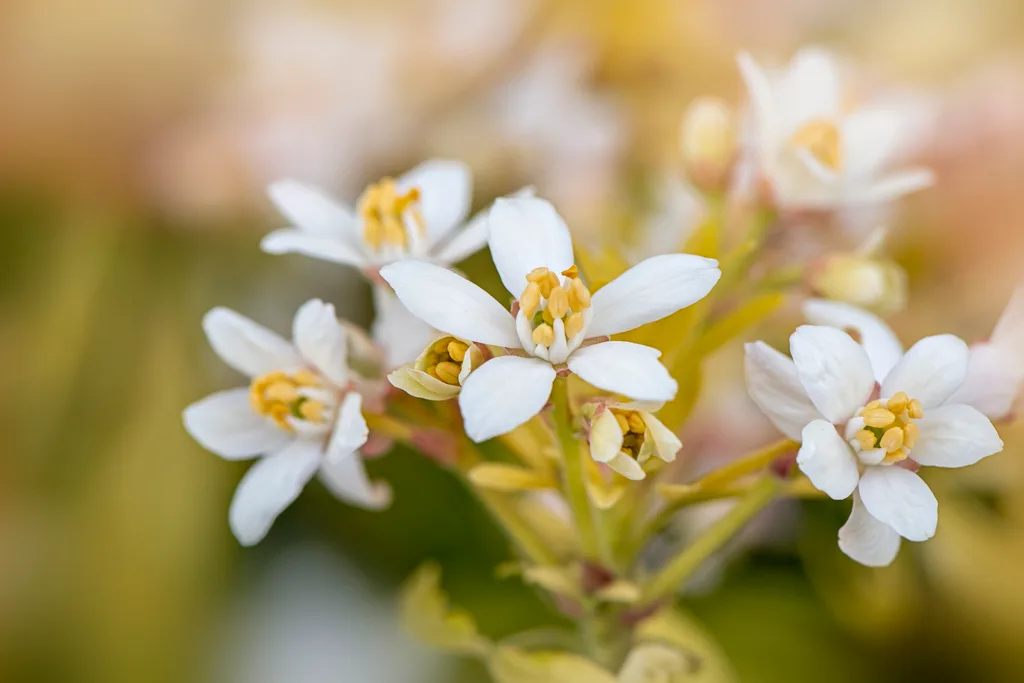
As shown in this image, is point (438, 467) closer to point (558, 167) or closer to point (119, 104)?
point (558, 167)

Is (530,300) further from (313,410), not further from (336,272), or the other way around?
(336,272)

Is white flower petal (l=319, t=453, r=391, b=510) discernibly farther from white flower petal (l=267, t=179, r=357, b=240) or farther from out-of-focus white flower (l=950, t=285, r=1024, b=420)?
out-of-focus white flower (l=950, t=285, r=1024, b=420)

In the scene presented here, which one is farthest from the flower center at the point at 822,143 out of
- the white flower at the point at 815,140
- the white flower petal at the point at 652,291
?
the white flower petal at the point at 652,291

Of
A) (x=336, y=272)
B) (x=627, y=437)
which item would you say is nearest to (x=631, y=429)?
(x=627, y=437)

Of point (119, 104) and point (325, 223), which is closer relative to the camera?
point (325, 223)

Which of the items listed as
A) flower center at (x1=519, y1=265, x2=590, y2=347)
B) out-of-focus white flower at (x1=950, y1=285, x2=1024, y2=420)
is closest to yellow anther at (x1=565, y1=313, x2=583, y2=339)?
flower center at (x1=519, y1=265, x2=590, y2=347)

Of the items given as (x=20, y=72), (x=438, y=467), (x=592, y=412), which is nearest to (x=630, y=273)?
(x=592, y=412)

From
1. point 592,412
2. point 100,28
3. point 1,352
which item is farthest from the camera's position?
point 100,28

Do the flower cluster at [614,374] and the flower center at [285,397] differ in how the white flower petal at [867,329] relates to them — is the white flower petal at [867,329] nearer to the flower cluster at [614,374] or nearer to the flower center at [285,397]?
the flower cluster at [614,374]
